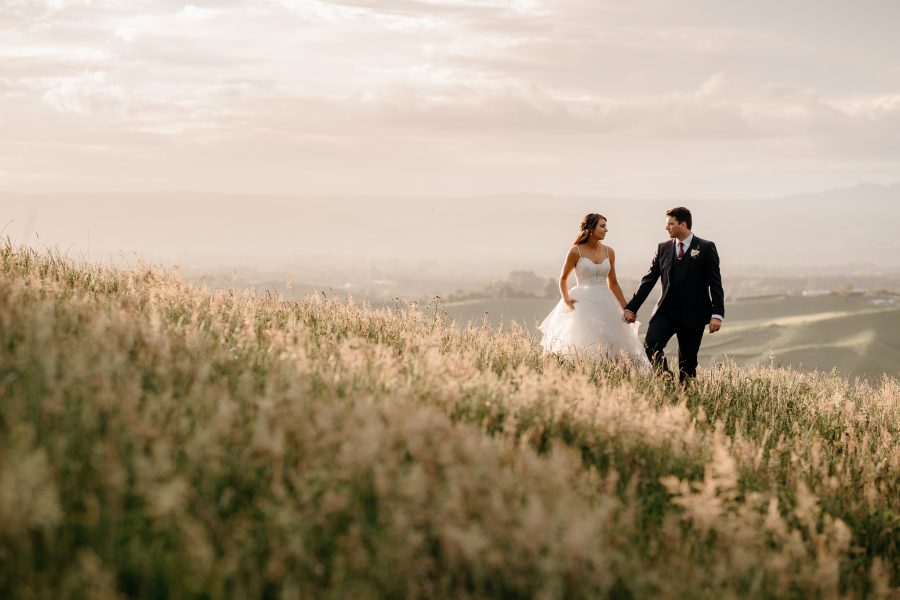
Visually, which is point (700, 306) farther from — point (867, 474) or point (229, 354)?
point (229, 354)

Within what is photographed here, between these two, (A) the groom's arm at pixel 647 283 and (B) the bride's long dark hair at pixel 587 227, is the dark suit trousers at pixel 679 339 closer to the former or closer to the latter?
(A) the groom's arm at pixel 647 283

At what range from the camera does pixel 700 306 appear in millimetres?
10977

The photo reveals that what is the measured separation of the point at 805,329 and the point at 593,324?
4939 inches

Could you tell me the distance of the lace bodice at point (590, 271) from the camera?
12.2 meters

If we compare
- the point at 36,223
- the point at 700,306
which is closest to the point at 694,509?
the point at 700,306

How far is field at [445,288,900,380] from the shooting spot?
340ft

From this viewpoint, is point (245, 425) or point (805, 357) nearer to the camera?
point (245, 425)

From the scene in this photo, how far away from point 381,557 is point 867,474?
5.14 metres

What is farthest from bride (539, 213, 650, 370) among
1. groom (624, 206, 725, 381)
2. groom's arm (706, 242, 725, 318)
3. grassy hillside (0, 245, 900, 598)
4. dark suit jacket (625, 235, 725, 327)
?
grassy hillside (0, 245, 900, 598)

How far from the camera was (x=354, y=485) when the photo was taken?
4375mm

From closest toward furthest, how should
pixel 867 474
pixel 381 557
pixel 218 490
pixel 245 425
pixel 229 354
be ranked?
pixel 381 557 < pixel 218 490 < pixel 245 425 < pixel 229 354 < pixel 867 474

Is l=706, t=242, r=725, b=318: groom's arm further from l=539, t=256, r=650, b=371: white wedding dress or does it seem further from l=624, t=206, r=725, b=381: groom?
l=539, t=256, r=650, b=371: white wedding dress

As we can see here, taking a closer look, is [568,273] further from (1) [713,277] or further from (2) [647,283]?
(1) [713,277]

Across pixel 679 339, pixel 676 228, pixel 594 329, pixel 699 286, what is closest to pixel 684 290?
pixel 699 286
